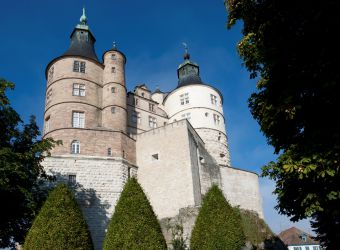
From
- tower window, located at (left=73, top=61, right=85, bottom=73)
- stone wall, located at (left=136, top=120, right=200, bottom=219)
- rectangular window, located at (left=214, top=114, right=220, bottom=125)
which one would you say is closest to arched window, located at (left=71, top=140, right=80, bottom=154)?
stone wall, located at (left=136, top=120, right=200, bottom=219)

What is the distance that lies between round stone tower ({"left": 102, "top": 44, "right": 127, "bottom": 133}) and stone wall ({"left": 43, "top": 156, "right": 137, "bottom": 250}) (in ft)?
13.6

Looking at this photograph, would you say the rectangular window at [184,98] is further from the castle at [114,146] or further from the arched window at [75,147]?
the arched window at [75,147]

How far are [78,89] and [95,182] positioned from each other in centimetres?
843

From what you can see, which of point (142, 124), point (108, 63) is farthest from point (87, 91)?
point (142, 124)

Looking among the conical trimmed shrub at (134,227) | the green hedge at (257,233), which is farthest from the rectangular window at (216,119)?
the conical trimmed shrub at (134,227)

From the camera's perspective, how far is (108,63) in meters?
33.2

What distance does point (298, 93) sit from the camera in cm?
929

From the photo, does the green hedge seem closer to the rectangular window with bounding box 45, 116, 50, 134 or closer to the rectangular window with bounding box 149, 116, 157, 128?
the rectangular window with bounding box 149, 116, 157, 128

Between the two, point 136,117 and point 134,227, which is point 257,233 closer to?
point 136,117

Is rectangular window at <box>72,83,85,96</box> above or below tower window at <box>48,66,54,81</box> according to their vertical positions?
below

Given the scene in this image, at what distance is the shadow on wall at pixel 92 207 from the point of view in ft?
81.4

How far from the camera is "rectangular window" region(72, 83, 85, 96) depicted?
30.3 m

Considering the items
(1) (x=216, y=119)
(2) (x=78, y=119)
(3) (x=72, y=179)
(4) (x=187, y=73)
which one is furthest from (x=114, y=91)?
(4) (x=187, y=73)

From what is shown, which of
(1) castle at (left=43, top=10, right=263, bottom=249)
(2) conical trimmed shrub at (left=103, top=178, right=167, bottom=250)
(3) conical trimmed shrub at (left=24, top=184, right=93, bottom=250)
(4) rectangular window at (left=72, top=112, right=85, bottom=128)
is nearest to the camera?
(2) conical trimmed shrub at (left=103, top=178, right=167, bottom=250)
